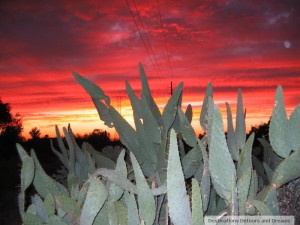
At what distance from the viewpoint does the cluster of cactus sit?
40.1 inches

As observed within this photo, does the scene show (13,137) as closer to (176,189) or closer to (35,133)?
(35,133)

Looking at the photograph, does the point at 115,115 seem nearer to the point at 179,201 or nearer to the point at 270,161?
the point at 179,201

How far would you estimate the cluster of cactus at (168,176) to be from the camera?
102 centimetres

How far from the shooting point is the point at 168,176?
979mm

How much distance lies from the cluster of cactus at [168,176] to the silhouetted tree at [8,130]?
3242 centimetres

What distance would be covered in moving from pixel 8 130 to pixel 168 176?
34676 millimetres

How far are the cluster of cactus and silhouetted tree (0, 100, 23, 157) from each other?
106 ft

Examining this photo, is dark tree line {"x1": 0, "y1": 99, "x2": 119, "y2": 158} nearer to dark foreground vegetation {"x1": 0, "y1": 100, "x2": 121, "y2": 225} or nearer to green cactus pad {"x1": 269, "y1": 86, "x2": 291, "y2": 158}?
dark foreground vegetation {"x1": 0, "y1": 100, "x2": 121, "y2": 225}

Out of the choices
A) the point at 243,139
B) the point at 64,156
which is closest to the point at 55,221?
the point at 243,139

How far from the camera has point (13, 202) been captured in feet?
54.7

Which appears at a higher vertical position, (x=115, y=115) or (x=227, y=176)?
(x=115, y=115)

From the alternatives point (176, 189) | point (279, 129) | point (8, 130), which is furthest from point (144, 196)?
point (8, 130)

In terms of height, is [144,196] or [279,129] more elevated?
[279,129]

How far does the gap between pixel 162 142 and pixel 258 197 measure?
1.50 feet
